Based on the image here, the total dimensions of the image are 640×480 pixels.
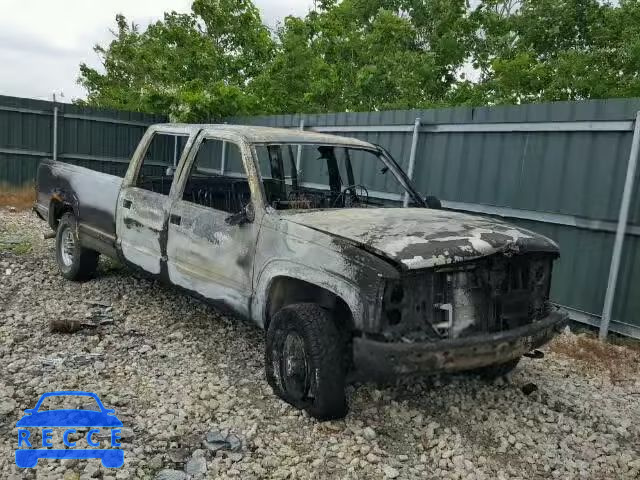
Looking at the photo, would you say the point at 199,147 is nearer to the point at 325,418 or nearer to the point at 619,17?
the point at 325,418

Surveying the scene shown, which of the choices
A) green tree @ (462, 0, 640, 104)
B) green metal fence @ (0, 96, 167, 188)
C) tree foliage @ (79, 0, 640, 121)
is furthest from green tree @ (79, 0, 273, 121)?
green tree @ (462, 0, 640, 104)

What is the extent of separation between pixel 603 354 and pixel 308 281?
3.38m

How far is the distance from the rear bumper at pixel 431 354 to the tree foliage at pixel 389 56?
487 inches

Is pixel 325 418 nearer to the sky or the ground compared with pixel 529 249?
nearer to the ground

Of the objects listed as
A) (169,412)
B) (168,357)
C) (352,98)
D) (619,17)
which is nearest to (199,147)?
(168,357)

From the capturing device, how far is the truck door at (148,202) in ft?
15.5

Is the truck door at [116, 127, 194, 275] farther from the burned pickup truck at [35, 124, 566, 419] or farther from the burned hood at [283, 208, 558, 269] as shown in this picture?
the burned hood at [283, 208, 558, 269]

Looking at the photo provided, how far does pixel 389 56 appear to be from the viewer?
1700cm

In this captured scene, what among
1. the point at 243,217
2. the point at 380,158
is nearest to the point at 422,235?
the point at 243,217

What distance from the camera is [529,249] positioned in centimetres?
342

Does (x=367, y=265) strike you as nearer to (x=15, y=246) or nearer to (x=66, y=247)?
(x=66, y=247)

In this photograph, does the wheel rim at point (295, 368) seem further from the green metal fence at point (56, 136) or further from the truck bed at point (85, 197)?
the green metal fence at point (56, 136)

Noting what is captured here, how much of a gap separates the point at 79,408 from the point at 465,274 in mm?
2437

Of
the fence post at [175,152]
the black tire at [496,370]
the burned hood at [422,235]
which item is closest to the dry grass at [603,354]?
the black tire at [496,370]
